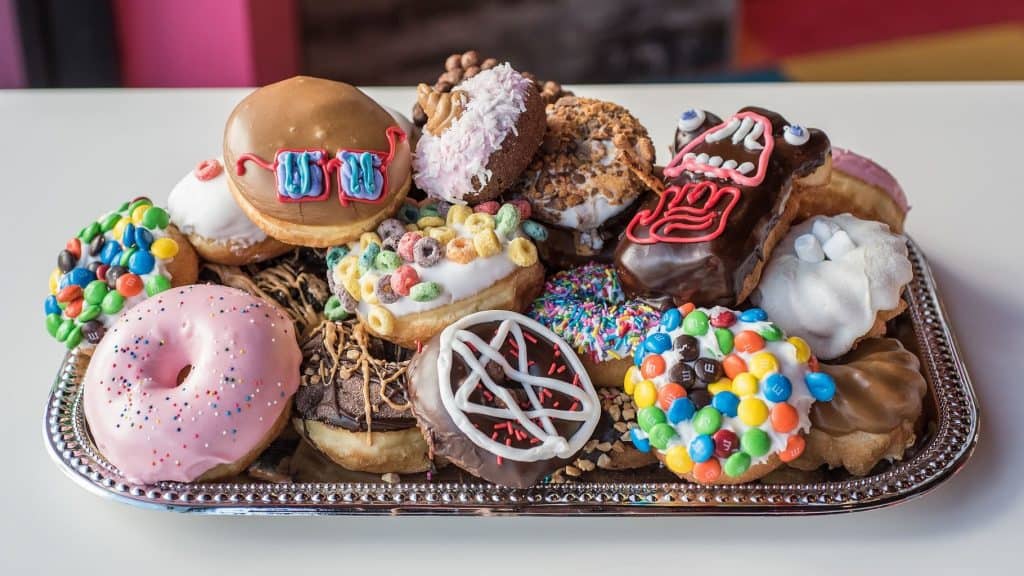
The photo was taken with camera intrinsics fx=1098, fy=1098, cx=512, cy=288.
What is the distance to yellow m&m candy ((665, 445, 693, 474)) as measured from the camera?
159 cm

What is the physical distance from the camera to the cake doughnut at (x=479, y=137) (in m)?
1.73

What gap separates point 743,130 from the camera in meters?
1.77

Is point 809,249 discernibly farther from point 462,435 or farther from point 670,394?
point 462,435

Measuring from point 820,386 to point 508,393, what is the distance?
1.49 feet

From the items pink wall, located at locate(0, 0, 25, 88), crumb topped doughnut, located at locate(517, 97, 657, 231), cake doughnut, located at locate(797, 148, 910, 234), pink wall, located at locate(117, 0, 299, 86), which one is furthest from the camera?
pink wall, located at locate(117, 0, 299, 86)

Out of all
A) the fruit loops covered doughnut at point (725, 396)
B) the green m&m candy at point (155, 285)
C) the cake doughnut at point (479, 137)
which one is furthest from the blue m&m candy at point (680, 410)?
the green m&m candy at point (155, 285)

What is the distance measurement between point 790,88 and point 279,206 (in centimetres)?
148

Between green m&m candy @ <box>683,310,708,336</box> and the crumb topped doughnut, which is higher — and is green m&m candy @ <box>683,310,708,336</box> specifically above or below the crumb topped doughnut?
below

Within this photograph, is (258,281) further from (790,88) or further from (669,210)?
(790,88)

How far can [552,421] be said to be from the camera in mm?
1614

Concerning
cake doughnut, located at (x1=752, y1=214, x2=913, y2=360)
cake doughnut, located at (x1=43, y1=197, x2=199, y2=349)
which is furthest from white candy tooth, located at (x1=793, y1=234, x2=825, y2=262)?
cake doughnut, located at (x1=43, y1=197, x2=199, y2=349)

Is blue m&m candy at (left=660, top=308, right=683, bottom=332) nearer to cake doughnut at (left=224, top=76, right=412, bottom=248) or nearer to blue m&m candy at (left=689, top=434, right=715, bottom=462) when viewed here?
blue m&m candy at (left=689, top=434, right=715, bottom=462)

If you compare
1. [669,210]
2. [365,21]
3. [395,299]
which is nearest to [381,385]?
[395,299]

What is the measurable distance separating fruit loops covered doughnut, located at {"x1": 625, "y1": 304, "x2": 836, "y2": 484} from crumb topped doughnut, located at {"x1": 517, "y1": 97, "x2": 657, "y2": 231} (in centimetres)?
26
